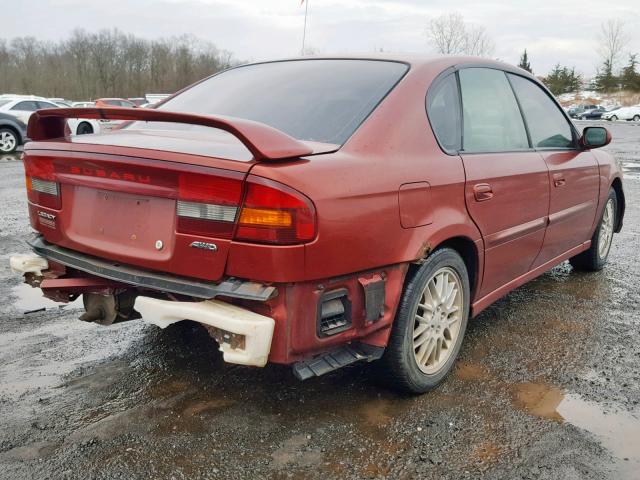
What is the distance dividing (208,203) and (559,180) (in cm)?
256

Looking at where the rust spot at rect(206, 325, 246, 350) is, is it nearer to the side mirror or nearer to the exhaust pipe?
the exhaust pipe

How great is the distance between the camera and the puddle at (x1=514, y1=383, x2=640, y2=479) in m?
2.37

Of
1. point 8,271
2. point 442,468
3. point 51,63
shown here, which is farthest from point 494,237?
point 51,63

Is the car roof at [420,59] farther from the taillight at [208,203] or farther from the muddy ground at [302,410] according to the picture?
the muddy ground at [302,410]

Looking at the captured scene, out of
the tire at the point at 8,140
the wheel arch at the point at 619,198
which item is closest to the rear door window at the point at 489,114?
the wheel arch at the point at 619,198

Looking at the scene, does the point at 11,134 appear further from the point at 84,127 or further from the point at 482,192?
the point at 482,192

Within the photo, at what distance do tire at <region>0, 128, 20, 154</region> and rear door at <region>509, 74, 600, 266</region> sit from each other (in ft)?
49.7

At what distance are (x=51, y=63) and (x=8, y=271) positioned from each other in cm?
6317

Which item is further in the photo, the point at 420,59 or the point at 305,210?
the point at 420,59

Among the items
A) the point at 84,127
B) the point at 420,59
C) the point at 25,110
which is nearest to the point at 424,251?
the point at 420,59

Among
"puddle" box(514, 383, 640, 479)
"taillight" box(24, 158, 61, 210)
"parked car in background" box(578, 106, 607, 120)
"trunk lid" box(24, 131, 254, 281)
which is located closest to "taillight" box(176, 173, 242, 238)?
"trunk lid" box(24, 131, 254, 281)

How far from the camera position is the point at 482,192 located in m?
2.98

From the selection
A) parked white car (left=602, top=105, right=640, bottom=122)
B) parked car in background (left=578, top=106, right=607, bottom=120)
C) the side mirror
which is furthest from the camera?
parked car in background (left=578, top=106, right=607, bottom=120)

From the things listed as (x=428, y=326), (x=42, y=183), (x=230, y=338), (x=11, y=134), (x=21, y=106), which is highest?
(x=42, y=183)
